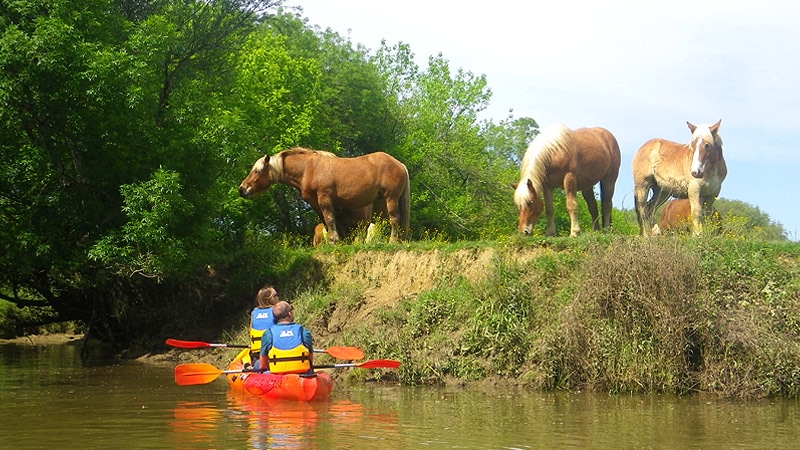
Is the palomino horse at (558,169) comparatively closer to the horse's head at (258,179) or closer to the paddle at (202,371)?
the paddle at (202,371)

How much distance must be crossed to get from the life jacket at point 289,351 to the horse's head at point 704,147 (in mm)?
8397

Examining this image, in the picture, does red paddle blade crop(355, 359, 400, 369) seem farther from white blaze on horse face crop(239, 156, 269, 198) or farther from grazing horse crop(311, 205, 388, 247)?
white blaze on horse face crop(239, 156, 269, 198)

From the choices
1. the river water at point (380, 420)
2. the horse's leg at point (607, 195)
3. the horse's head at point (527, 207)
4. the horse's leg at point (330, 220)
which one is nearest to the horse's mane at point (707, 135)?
the horse's leg at point (607, 195)

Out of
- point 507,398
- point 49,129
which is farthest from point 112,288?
point 507,398

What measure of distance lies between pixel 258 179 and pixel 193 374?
8.62 m

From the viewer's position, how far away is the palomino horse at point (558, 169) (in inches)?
800

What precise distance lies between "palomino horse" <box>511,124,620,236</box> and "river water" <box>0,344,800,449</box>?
16.6ft

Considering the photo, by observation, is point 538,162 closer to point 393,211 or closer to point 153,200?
point 393,211

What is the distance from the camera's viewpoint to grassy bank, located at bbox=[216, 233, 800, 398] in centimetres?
1538

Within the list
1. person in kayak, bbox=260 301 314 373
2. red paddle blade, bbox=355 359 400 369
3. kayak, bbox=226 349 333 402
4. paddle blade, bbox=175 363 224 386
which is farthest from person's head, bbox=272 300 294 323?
paddle blade, bbox=175 363 224 386

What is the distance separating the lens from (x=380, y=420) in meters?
12.8

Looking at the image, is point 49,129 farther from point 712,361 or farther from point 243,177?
point 712,361

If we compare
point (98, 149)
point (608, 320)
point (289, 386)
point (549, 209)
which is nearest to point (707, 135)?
point (549, 209)

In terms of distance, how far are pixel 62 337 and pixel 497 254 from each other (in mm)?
21441
